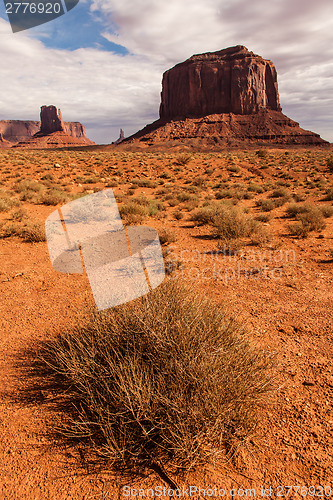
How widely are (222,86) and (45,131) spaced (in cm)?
9399

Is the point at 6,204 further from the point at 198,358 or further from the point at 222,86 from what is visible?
the point at 222,86

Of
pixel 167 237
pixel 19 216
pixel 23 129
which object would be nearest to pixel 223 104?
pixel 19 216

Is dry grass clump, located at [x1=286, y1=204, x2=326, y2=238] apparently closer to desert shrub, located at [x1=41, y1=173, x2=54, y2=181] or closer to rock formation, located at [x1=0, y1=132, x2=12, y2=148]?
desert shrub, located at [x1=41, y1=173, x2=54, y2=181]

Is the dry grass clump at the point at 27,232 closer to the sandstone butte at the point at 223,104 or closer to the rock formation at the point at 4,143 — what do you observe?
the sandstone butte at the point at 223,104

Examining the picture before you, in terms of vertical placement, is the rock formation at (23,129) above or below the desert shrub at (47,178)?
above

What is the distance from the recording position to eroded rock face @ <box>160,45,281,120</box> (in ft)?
291

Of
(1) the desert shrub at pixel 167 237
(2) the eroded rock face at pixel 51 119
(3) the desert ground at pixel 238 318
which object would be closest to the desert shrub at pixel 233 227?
(3) the desert ground at pixel 238 318

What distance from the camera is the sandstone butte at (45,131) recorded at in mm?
125562

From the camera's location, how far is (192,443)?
6.34 ft

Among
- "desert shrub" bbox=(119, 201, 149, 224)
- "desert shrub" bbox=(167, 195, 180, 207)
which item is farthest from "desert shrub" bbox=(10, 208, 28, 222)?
"desert shrub" bbox=(167, 195, 180, 207)

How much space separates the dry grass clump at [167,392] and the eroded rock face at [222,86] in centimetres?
9799

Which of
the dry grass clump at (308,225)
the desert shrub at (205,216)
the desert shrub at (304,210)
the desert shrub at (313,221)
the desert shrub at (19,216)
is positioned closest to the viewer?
the dry grass clump at (308,225)

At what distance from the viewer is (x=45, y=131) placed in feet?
459

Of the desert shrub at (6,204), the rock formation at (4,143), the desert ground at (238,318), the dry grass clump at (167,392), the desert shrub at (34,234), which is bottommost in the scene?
the desert ground at (238,318)
